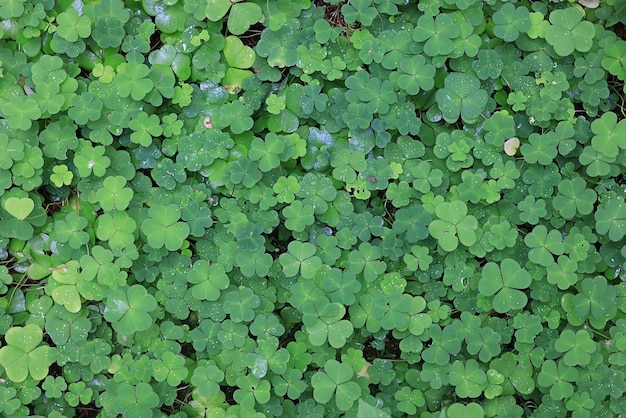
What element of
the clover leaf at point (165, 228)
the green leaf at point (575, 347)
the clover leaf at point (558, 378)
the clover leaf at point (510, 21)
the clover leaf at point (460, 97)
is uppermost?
the clover leaf at point (510, 21)

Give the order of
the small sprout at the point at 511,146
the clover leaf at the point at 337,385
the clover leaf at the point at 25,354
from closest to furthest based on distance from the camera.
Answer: the clover leaf at the point at 337,385, the clover leaf at the point at 25,354, the small sprout at the point at 511,146

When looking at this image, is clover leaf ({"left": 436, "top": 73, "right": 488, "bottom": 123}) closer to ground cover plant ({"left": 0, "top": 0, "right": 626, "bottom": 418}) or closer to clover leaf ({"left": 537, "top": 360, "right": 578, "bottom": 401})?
ground cover plant ({"left": 0, "top": 0, "right": 626, "bottom": 418})

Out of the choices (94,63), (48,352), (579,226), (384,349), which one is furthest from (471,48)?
(48,352)

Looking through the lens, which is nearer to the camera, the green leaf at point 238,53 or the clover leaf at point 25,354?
the clover leaf at point 25,354

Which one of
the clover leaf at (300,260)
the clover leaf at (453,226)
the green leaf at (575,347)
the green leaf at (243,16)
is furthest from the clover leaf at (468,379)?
the green leaf at (243,16)

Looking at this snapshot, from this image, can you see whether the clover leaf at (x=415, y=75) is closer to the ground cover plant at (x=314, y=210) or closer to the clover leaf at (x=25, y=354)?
the ground cover plant at (x=314, y=210)

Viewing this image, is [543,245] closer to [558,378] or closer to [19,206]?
[558,378]

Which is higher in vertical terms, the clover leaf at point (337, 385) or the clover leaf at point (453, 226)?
the clover leaf at point (453, 226)

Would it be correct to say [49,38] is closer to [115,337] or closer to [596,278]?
[115,337]
